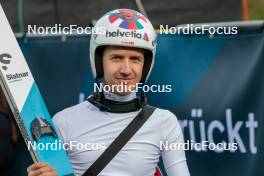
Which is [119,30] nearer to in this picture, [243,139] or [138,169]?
[138,169]

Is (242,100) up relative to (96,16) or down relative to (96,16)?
down

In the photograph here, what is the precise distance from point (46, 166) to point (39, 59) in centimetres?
227

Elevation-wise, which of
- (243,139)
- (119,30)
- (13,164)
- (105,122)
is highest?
(119,30)

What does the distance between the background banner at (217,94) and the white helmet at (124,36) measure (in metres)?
1.10

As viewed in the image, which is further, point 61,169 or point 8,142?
point 8,142

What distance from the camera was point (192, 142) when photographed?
475cm

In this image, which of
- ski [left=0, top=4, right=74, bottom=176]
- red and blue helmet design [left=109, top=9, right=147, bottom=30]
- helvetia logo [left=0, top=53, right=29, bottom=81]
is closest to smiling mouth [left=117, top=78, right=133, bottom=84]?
Result: red and blue helmet design [left=109, top=9, right=147, bottom=30]

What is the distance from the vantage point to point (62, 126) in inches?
139

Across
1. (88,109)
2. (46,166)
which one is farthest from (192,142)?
(46,166)

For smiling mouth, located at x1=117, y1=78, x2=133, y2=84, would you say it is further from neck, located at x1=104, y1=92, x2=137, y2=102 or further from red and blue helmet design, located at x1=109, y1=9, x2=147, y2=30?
red and blue helmet design, located at x1=109, y1=9, x2=147, y2=30

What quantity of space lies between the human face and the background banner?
120 centimetres

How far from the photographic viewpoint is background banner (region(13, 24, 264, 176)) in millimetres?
4531

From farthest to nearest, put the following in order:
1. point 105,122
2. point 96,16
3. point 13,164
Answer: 1. point 96,16
2. point 13,164
3. point 105,122

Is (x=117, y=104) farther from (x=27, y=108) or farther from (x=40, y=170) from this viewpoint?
(x=40, y=170)
